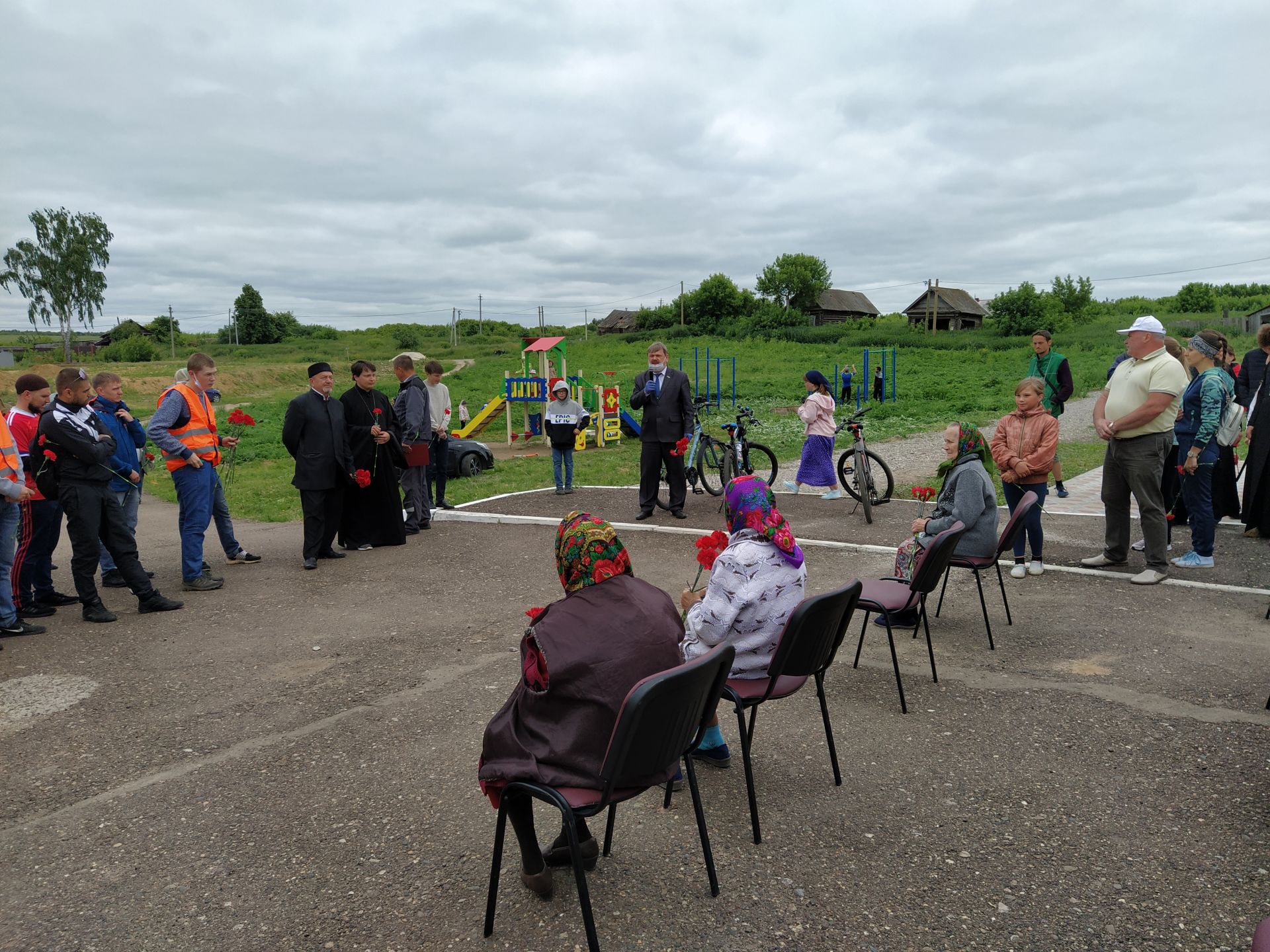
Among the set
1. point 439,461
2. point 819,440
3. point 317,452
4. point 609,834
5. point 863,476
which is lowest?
point 609,834

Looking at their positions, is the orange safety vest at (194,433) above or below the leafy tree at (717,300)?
below

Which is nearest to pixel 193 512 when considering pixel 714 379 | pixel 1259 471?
pixel 1259 471

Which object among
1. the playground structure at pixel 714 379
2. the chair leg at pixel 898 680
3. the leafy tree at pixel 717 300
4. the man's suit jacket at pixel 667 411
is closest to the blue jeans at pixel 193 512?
the man's suit jacket at pixel 667 411

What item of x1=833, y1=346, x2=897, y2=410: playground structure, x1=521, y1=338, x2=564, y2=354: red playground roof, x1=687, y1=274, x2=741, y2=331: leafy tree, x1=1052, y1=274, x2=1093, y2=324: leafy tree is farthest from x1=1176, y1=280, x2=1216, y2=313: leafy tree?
x1=521, y1=338, x2=564, y2=354: red playground roof

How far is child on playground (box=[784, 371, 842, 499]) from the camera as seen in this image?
36.1 feet

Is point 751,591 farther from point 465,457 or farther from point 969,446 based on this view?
point 465,457

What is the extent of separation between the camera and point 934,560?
15.1ft

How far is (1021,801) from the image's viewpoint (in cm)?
361

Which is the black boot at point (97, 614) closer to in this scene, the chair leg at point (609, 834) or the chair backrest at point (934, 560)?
the chair leg at point (609, 834)

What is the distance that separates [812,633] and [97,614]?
559cm

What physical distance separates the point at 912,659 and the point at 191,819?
3941mm

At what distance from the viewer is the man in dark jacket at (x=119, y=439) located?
7508mm

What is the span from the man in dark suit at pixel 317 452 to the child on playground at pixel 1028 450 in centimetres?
593

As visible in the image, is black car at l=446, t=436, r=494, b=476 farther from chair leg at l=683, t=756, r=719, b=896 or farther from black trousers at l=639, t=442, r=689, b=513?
chair leg at l=683, t=756, r=719, b=896
